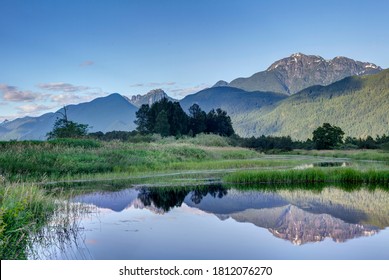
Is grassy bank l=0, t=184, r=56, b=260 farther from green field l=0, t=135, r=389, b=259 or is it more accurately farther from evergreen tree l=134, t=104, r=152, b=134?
evergreen tree l=134, t=104, r=152, b=134

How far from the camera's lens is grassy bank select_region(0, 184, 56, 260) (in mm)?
9477

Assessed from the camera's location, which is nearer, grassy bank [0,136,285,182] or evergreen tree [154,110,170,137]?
grassy bank [0,136,285,182]

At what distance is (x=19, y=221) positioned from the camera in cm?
1090

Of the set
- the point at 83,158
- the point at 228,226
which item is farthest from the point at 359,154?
the point at 228,226

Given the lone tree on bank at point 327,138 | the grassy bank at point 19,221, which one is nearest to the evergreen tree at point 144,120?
the lone tree on bank at point 327,138

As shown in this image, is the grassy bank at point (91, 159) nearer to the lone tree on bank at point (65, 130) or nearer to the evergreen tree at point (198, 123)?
the lone tree on bank at point (65, 130)

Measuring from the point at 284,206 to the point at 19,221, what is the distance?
10.7 meters

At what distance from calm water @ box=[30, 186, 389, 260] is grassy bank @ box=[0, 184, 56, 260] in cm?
63

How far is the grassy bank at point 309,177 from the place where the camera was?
25.8m

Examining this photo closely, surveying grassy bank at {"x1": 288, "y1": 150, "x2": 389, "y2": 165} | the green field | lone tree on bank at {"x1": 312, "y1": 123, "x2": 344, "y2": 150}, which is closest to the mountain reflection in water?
the green field

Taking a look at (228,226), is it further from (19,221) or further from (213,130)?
(213,130)

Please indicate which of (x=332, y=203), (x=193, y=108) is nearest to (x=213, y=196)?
(x=332, y=203)

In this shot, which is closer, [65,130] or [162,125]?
[65,130]

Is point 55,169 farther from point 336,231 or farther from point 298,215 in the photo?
point 336,231
